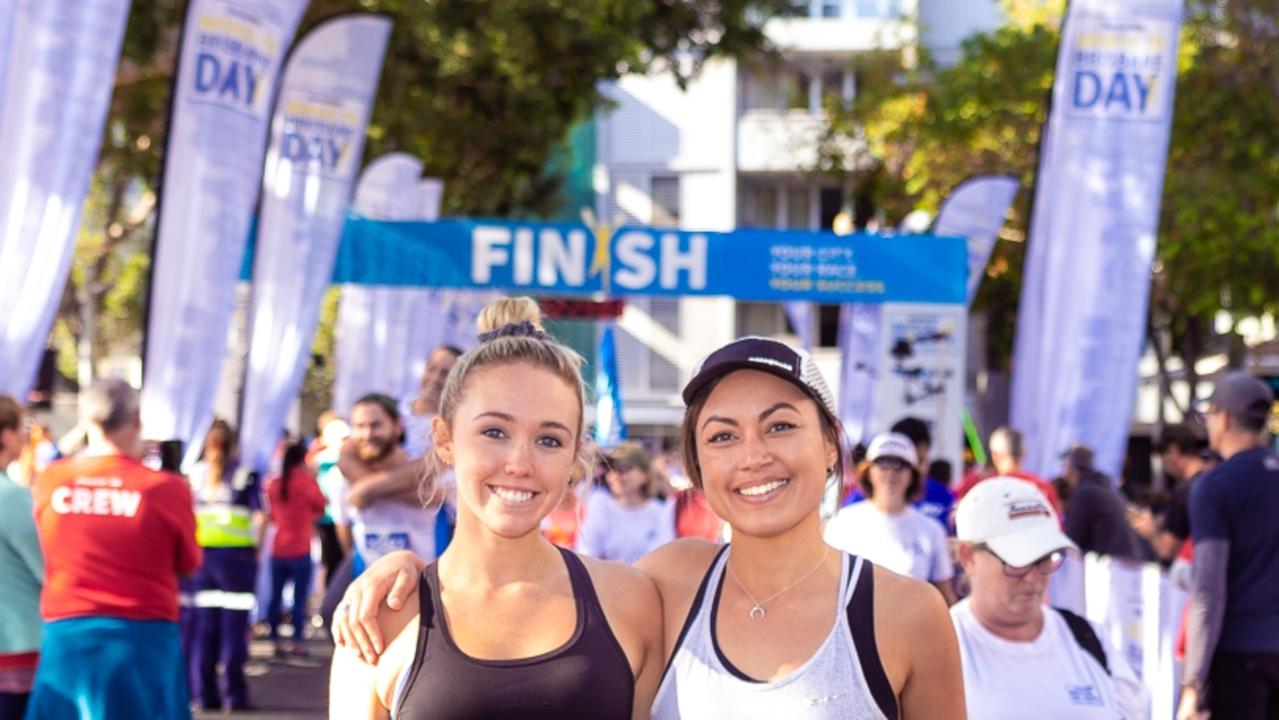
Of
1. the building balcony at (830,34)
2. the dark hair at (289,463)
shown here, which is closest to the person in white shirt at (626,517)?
the dark hair at (289,463)

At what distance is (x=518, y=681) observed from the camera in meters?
2.72

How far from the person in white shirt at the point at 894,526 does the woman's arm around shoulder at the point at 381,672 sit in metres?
4.54

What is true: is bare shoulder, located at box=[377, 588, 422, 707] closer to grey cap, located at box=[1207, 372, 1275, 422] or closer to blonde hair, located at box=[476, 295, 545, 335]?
blonde hair, located at box=[476, 295, 545, 335]

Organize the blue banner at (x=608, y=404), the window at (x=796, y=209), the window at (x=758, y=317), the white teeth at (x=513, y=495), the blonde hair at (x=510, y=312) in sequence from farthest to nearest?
1. the window at (x=796, y=209)
2. the window at (x=758, y=317)
3. the blue banner at (x=608, y=404)
4. the blonde hair at (x=510, y=312)
5. the white teeth at (x=513, y=495)

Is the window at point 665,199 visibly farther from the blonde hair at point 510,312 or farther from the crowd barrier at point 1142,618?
the blonde hair at point 510,312

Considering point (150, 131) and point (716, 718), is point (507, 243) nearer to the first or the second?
point (150, 131)

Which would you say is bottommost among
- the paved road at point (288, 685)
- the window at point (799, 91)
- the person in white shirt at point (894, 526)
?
the paved road at point (288, 685)

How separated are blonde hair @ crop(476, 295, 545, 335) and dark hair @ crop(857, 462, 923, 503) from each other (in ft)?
12.1

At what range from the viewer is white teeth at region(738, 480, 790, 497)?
2748 mm

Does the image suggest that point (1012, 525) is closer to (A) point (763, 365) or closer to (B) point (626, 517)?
(A) point (763, 365)

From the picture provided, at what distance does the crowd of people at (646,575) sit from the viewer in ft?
8.95

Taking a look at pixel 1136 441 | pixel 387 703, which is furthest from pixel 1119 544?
pixel 1136 441

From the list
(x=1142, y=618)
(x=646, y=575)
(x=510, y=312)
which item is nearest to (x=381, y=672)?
(x=646, y=575)

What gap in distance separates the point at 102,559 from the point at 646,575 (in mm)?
3795
